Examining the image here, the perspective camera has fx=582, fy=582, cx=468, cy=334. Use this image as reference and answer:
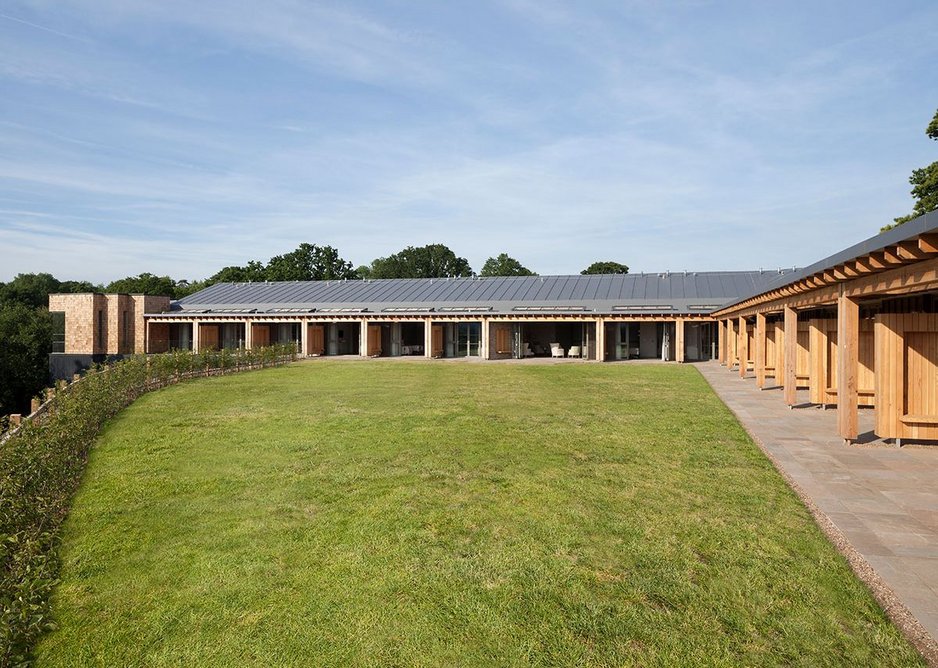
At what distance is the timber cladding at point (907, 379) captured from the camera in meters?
9.34

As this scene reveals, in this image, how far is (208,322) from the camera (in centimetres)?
3900

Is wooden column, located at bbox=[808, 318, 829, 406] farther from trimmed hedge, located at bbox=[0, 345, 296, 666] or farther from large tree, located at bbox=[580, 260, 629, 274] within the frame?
large tree, located at bbox=[580, 260, 629, 274]

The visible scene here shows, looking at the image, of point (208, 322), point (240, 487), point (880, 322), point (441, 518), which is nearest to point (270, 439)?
point (240, 487)

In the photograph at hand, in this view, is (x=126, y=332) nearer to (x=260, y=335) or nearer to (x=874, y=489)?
(x=260, y=335)

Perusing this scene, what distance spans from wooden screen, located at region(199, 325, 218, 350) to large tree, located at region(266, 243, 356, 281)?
1493 inches

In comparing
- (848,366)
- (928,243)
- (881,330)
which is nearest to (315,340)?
(848,366)

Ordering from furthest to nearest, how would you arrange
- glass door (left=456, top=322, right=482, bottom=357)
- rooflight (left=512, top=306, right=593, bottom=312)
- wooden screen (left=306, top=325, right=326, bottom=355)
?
wooden screen (left=306, top=325, right=326, bottom=355) < glass door (left=456, top=322, right=482, bottom=357) < rooflight (left=512, top=306, right=593, bottom=312)

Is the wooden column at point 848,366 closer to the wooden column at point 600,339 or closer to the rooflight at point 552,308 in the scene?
the wooden column at point 600,339

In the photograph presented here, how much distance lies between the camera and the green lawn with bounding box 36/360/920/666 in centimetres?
401

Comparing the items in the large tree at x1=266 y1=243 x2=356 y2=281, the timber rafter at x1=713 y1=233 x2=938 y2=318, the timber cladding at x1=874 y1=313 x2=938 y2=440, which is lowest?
the timber cladding at x1=874 y1=313 x2=938 y2=440

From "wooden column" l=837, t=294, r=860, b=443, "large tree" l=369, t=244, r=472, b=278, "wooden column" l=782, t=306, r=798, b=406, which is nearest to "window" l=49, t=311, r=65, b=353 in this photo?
"wooden column" l=782, t=306, r=798, b=406

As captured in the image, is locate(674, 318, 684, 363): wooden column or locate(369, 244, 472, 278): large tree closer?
locate(674, 318, 684, 363): wooden column

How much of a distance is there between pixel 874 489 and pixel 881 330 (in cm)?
378

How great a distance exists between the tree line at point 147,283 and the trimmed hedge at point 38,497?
92.6 feet
